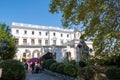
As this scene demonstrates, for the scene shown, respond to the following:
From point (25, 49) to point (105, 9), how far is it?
5021cm

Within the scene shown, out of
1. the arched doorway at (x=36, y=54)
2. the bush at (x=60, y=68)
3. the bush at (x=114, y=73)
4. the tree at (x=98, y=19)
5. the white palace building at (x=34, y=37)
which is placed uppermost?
the white palace building at (x=34, y=37)

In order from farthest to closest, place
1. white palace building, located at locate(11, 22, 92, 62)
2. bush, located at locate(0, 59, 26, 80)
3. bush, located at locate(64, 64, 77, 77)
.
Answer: white palace building, located at locate(11, 22, 92, 62) → bush, located at locate(64, 64, 77, 77) → bush, located at locate(0, 59, 26, 80)

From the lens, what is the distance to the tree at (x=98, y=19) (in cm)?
973

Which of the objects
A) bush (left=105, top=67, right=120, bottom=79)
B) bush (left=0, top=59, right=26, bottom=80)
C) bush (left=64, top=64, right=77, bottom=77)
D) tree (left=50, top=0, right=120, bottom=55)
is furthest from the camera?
bush (left=64, top=64, right=77, bottom=77)

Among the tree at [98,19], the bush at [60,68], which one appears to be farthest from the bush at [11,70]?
the bush at [60,68]

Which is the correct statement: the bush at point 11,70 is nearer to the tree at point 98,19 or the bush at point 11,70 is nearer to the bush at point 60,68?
the tree at point 98,19

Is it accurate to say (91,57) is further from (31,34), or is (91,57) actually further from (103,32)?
(31,34)

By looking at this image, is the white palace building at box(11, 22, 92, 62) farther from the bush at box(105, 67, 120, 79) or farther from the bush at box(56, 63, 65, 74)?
the bush at box(105, 67, 120, 79)

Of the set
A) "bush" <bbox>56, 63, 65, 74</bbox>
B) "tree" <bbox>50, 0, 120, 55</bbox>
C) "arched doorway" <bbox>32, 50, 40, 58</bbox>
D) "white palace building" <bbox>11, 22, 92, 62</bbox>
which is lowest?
"bush" <bbox>56, 63, 65, 74</bbox>

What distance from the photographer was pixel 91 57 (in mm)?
11117

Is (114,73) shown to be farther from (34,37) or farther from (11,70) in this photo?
(34,37)

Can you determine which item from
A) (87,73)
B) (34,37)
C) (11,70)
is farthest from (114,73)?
(34,37)

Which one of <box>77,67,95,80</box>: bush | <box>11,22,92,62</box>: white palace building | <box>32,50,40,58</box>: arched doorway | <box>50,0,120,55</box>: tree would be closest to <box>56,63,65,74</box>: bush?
<box>77,67,95,80</box>: bush

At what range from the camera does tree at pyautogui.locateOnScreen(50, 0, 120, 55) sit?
9.73 m
